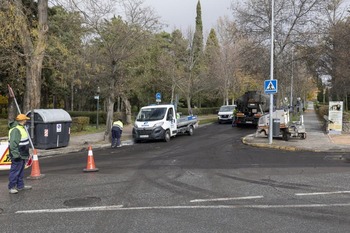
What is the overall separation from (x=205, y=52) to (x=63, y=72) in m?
31.8

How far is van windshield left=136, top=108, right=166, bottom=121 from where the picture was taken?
20.0m

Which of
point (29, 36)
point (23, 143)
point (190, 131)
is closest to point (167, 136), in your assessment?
point (190, 131)

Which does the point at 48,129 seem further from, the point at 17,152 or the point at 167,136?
the point at 17,152

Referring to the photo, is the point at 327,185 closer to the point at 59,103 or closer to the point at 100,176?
the point at 100,176

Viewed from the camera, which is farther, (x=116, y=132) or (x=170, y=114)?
(x=170, y=114)

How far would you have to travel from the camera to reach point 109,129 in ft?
65.2

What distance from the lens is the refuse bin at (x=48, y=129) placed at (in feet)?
53.3

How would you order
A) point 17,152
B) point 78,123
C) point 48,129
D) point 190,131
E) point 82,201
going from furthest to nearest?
point 78,123 < point 190,131 < point 48,129 < point 17,152 < point 82,201

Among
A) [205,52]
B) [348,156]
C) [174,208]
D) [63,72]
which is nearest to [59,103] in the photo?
[205,52]

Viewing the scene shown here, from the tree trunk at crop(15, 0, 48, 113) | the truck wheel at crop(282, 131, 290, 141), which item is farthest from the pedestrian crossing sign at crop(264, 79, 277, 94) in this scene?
the tree trunk at crop(15, 0, 48, 113)

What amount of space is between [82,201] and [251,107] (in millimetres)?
23157

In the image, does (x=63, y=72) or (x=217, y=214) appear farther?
(x=63, y=72)

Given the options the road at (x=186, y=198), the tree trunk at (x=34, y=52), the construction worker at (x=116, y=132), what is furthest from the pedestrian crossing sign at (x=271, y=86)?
the tree trunk at (x=34, y=52)

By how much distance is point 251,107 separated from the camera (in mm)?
28766
